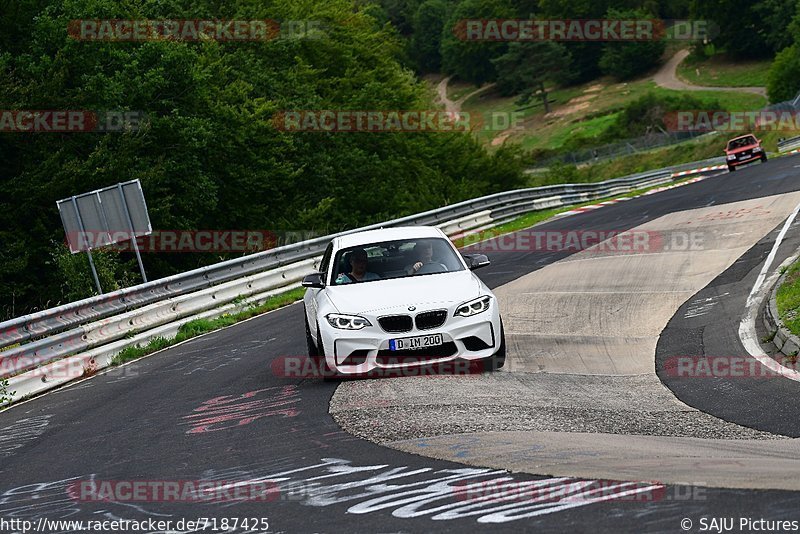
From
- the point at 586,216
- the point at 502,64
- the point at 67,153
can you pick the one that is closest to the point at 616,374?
the point at 586,216

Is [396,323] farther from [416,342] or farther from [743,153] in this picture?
[743,153]

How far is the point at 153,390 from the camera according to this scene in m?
12.3

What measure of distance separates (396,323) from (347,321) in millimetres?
510

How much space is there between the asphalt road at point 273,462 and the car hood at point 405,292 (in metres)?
0.92

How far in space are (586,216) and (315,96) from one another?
1898cm

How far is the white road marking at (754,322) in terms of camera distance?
10.2m

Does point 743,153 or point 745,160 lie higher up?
point 743,153

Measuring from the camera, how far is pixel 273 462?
25.0ft

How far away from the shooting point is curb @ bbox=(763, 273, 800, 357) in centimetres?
1072

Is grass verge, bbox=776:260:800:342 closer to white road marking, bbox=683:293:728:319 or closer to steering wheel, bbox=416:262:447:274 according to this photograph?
white road marking, bbox=683:293:728:319

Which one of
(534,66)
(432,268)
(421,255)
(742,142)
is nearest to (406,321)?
(432,268)

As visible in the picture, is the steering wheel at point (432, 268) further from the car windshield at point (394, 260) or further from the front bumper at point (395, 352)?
the front bumper at point (395, 352)

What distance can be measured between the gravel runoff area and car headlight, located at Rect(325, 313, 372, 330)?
0.56 metres

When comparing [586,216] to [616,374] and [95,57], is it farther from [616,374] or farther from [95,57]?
[616,374]
